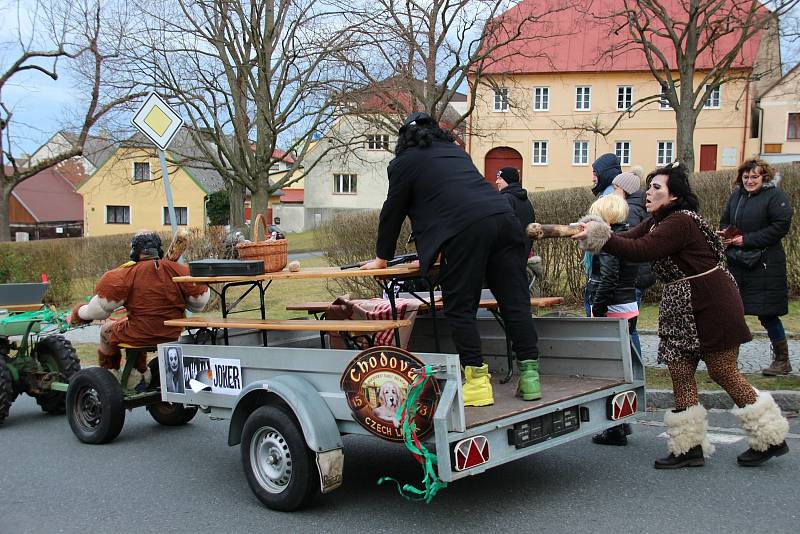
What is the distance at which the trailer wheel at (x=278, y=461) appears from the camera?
4.21m

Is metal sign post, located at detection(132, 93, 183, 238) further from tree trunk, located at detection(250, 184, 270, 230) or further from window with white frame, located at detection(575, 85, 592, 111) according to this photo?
window with white frame, located at detection(575, 85, 592, 111)

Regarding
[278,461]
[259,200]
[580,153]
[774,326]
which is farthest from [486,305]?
[580,153]

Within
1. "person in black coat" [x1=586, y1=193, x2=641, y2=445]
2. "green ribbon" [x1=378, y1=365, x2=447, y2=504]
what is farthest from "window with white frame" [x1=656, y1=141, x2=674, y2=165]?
"green ribbon" [x1=378, y1=365, x2=447, y2=504]

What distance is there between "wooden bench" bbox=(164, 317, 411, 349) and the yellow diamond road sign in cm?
346

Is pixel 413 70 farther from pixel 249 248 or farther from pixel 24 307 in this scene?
pixel 249 248

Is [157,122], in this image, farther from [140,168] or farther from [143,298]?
[140,168]

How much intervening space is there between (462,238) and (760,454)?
94.2 inches

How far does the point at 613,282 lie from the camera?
6074mm

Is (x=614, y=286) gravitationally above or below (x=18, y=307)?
above

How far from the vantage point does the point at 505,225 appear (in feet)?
14.3

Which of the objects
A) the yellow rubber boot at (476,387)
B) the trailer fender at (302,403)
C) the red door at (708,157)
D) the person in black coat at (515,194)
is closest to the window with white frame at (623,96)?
the red door at (708,157)

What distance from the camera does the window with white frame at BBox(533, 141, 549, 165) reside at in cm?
4762

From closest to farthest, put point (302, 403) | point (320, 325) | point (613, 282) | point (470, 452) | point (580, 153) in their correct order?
point (470, 452)
point (302, 403)
point (320, 325)
point (613, 282)
point (580, 153)

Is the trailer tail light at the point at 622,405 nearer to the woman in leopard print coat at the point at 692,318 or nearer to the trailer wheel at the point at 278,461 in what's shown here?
the woman in leopard print coat at the point at 692,318
